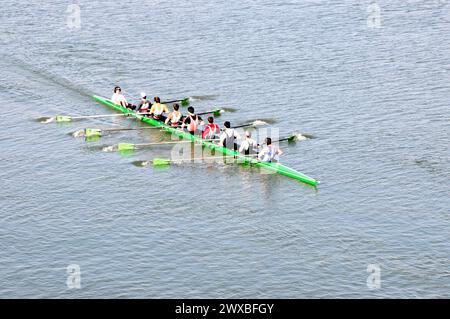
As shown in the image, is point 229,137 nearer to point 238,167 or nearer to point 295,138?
point 238,167

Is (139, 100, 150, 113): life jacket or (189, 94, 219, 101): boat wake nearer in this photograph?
(139, 100, 150, 113): life jacket

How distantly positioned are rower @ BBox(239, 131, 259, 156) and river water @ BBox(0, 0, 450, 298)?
106 cm

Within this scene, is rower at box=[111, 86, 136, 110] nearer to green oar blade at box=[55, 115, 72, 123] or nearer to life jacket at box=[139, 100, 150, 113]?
life jacket at box=[139, 100, 150, 113]

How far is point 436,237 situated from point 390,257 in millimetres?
2702

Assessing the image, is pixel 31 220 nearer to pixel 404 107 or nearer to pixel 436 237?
pixel 436 237

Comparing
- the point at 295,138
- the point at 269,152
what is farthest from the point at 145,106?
the point at 269,152

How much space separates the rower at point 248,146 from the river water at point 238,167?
1058 millimetres

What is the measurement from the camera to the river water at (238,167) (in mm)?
33531

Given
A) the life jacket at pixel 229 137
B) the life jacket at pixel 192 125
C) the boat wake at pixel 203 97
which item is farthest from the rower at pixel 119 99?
the life jacket at pixel 229 137

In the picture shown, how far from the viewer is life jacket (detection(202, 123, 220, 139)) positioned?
45312mm

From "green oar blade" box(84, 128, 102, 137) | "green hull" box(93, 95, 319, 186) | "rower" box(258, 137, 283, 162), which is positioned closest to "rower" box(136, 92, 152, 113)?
"green hull" box(93, 95, 319, 186)

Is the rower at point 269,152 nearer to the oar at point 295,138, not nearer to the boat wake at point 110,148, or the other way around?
the oar at point 295,138

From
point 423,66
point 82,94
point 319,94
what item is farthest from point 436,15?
point 82,94

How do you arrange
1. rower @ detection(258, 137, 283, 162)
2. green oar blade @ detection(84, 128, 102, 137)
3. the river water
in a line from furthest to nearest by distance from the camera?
green oar blade @ detection(84, 128, 102, 137)
rower @ detection(258, 137, 283, 162)
the river water
